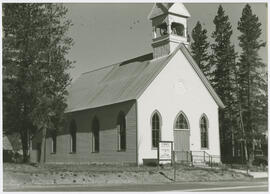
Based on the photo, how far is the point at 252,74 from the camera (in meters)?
43.6

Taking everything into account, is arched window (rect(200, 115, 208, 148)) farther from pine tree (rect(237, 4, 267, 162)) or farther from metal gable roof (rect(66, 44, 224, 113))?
pine tree (rect(237, 4, 267, 162))

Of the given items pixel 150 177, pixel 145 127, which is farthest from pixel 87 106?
pixel 150 177

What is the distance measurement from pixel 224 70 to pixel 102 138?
17698mm

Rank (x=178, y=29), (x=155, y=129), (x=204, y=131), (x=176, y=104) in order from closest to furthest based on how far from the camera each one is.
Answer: (x=155, y=129), (x=176, y=104), (x=204, y=131), (x=178, y=29)

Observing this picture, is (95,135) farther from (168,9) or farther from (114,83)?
(168,9)

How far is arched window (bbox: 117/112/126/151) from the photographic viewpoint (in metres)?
33.4

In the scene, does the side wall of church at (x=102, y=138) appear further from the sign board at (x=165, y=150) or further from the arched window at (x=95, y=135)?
the sign board at (x=165, y=150)

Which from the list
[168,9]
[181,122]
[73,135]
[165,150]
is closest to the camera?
[165,150]

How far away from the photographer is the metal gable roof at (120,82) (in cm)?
3350

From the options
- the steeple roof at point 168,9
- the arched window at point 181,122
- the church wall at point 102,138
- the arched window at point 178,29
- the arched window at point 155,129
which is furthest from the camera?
the arched window at point 178,29

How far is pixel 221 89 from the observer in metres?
48.0

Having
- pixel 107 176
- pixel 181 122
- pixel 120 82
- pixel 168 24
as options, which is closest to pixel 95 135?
pixel 120 82

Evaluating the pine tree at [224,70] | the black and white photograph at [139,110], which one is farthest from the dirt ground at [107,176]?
the pine tree at [224,70]

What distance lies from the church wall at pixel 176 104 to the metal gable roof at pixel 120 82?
49cm
